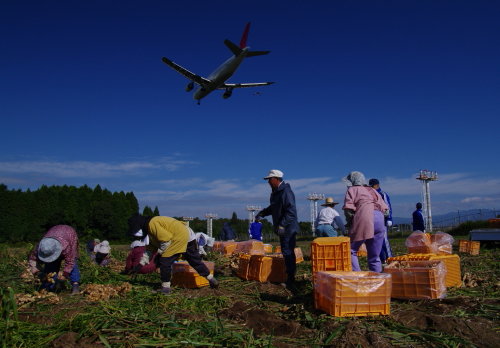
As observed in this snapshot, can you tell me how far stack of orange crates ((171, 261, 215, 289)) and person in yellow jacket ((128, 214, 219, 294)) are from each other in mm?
269

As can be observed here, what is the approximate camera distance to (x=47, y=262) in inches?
241

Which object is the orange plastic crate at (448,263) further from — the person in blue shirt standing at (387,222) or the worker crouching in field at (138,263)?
the worker crouching in field at (138,263)

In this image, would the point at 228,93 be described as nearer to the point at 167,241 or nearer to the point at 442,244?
the point at 442,244

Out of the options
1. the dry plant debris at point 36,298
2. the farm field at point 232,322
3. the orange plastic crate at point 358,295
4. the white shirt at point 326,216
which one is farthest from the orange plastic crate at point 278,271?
the dry plant debris at point 36,298

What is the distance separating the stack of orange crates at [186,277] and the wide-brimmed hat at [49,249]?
1.97 metres

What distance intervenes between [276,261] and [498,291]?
345 cm

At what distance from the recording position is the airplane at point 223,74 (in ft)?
80.4

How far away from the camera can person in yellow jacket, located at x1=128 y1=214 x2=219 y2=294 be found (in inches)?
247

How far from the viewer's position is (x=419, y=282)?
17.1 feet

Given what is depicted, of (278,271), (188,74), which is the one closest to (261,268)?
(278,271)

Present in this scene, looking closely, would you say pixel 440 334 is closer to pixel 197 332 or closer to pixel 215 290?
pixel 197 332

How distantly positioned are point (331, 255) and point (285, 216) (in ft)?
4.38

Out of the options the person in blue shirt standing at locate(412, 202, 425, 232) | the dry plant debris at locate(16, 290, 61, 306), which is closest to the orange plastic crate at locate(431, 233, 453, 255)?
the person in blue shirt standing at locate(412, 202, 425, 232)

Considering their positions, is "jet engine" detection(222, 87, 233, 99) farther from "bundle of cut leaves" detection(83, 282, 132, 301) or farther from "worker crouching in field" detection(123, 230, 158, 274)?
"bundle of cut leaves" detection(83, 282, 132, 301)
